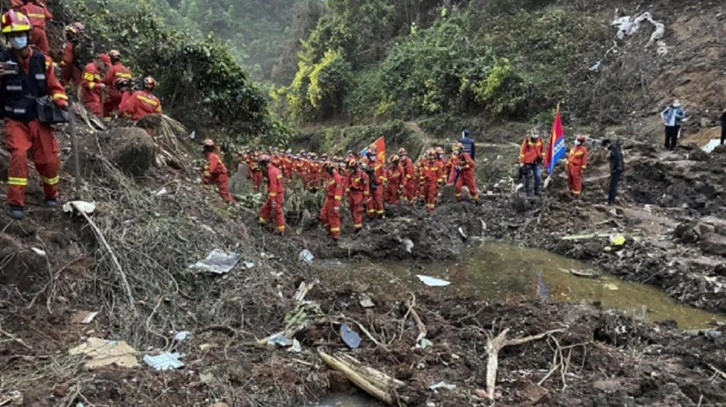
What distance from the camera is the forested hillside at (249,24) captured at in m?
54.2

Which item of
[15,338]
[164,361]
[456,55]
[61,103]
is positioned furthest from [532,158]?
[456,55]

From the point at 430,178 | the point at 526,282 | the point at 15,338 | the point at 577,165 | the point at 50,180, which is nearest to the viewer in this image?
the point at 15,338

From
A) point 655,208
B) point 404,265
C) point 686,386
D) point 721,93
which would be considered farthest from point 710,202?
point 686,386

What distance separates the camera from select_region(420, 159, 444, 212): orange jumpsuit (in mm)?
13023

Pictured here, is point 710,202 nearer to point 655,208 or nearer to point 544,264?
point 655,208

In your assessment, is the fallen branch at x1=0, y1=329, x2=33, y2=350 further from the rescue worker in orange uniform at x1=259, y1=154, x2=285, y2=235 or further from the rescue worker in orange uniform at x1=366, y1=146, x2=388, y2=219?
the rescue worker in orange uniform at x1=366, y1=146, x2=388, y2=219

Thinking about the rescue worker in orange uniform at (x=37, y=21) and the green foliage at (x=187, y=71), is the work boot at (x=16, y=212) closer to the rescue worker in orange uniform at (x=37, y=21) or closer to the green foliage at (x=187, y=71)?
the rescue worker in orange uniform at (x=37, y=21)

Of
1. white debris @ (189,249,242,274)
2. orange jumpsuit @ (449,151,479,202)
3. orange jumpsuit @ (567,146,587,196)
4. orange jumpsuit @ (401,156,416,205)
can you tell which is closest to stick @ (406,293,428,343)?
white debris @ (189,249,242,274)

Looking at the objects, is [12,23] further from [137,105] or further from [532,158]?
[532,158]

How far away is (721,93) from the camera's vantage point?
1609 cm

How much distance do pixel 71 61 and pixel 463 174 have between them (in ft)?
28.0

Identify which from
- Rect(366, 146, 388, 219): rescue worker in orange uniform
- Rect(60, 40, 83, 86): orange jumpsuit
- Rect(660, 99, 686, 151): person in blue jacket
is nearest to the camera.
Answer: Rect(60, 40, 83, 86): orange jumpsuit

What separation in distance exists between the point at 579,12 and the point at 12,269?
23689 mm

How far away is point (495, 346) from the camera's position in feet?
18.1
